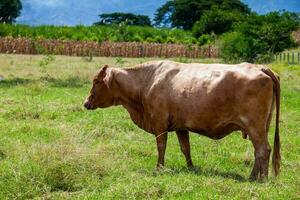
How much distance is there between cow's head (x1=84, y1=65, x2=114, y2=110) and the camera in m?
10.3

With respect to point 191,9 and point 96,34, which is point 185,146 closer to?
point 96,34

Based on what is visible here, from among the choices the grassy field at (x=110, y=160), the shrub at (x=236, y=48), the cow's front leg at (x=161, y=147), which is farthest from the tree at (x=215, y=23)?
the cow's front leg at (x=161, y=147)

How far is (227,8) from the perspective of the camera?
8450 centimetres

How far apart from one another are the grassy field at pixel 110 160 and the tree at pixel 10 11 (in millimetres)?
70419

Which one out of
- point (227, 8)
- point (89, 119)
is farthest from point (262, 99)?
point (227, 8)

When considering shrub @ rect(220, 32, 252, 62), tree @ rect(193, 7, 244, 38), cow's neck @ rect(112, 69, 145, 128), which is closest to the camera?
cow's neck @ rect(112, 69, 145, 128)

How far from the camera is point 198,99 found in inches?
356

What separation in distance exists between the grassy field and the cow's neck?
771mm

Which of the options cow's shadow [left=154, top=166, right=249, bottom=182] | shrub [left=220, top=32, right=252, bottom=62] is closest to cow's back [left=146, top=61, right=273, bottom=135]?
cow's shadow [left=154, top=166, right=249, bottom=182]

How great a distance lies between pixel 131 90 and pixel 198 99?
149cm

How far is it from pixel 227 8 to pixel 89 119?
7310cm

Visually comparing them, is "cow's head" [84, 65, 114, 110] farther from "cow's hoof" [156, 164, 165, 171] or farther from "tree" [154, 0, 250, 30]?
"tree" [154, 0, 250, 30]

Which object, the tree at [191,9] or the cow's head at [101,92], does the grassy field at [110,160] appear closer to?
the cow's head at [101,92]

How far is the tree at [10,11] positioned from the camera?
83662mm
